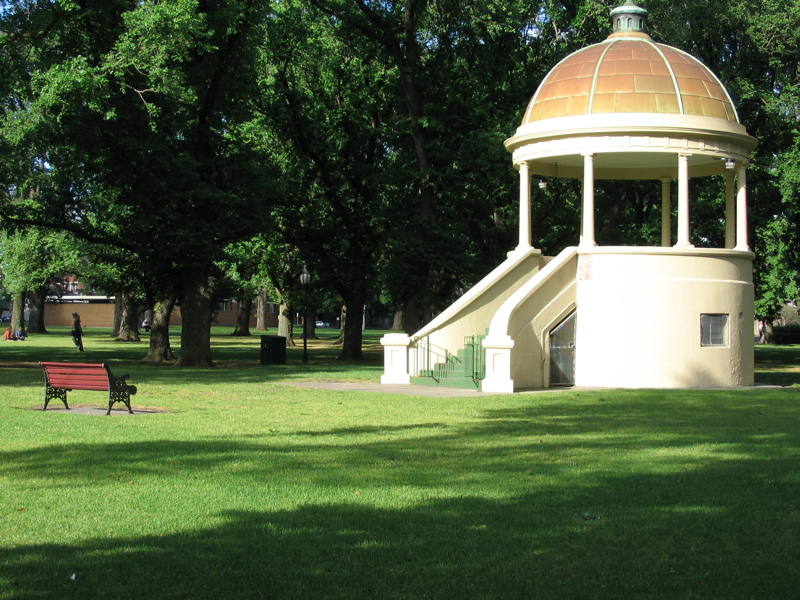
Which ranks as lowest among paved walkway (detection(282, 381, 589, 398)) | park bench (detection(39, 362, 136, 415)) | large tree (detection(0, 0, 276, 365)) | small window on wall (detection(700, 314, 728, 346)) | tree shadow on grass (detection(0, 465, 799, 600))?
tree shadow on grass (detection(0, 465, 799, 600))

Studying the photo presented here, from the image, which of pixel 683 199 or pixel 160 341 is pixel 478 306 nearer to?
pixel 683 199

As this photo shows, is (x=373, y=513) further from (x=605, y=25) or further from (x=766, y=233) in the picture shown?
(x=766, y=233)

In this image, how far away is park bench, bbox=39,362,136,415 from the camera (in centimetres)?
1533

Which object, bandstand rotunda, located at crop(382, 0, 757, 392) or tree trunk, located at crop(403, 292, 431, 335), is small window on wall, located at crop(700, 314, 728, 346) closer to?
bandstand rotunda, located at crop(382, 0, 757, 392)

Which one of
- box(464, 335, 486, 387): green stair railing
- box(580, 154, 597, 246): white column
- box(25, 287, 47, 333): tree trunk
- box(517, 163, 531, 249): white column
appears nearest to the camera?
box(464, 335, 486, 387): green stair railing

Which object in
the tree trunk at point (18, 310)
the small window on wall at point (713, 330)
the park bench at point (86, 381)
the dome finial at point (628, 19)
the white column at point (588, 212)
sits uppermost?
the dome finial at point (628, 19)

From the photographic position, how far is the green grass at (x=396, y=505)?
6.25 m

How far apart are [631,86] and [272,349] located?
14.9 m

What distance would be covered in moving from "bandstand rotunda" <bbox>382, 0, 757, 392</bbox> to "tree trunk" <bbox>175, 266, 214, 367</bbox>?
8885 mm

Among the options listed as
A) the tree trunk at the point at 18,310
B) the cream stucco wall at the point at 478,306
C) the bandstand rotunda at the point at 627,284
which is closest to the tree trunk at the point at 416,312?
the cream stucco wall at the point at 478,306

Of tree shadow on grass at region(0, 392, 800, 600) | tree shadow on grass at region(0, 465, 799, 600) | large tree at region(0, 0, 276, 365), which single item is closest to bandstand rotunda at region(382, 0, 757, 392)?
large tree at region(0, 0, 276, 365)

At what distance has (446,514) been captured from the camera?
8102 mm

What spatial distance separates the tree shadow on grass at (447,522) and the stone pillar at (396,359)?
10.4 metres

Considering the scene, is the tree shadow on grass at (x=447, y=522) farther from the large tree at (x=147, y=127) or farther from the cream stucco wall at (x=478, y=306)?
the large tree at (x=147, y=127)
